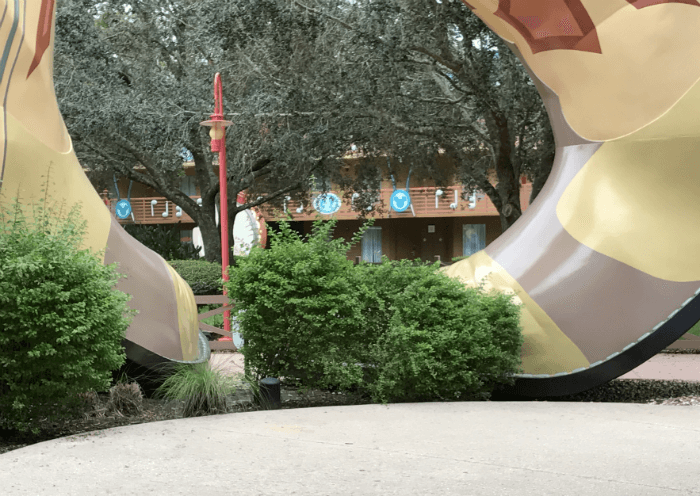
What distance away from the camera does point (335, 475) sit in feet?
14.9

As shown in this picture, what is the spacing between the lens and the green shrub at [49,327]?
17.9ft

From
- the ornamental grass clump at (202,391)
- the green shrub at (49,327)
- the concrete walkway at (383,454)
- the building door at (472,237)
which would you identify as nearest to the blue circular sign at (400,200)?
the building door at (472,237)

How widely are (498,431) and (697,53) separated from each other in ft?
14.1

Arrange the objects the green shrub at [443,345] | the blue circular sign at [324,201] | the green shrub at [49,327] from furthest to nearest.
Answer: the blue circular sign at [324,201] < the green shrub at [443,345] < the green shrub at [49,327]

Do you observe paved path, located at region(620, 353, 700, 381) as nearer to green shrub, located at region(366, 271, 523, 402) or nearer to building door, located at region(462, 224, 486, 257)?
green shrub, located at region(366, 271, 523, 402)

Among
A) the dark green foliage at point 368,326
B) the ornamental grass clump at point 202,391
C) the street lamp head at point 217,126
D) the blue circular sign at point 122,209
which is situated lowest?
the ornamental grass clump at point 202,391

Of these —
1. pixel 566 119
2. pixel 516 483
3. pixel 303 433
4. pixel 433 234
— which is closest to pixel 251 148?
pixel 566 119

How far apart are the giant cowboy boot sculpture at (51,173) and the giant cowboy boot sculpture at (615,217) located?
306cm

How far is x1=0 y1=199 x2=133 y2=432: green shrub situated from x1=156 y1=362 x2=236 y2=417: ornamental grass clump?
930 millimetres

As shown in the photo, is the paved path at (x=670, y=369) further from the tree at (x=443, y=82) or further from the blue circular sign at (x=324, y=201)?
the blue circular sign at (x=324, y=201)

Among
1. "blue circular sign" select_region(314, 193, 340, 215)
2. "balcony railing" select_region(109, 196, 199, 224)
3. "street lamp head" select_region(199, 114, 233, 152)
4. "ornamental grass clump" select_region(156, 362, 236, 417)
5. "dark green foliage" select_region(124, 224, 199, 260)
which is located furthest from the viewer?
"balcony railing" select_region(109, 196, 199, 224)

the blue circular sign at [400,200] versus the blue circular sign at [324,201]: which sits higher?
the blue circular sign at [400,200]

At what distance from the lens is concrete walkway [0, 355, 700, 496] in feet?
14.2

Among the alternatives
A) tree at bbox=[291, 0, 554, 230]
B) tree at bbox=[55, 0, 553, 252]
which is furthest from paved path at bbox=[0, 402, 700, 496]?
tree at bbox=[55, 0, 553, 252]
